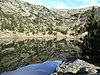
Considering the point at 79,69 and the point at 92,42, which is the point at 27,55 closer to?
the point at 92,42

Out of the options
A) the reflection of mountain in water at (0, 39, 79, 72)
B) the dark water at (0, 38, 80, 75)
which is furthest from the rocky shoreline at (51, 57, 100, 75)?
the reflection of mountain in water at (0, 39, 79, 72)

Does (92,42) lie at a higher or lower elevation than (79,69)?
higher

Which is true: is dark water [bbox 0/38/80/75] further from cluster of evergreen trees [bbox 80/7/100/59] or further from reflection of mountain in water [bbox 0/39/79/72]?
cluster of evergreen trees [bbox 80/7/100/59]

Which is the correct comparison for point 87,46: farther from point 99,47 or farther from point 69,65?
point 69,65

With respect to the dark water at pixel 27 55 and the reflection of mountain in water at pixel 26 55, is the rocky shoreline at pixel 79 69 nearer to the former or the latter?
the dark water at pixel 27 55

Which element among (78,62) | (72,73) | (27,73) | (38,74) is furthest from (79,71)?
(27,73)

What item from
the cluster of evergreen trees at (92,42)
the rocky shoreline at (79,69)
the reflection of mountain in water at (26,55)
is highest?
the cluster of evergreen trees at (92,42)

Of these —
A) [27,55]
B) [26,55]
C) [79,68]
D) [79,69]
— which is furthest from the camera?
[27,55]


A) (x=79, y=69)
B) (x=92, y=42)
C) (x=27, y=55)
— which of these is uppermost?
(x=92, y=42)

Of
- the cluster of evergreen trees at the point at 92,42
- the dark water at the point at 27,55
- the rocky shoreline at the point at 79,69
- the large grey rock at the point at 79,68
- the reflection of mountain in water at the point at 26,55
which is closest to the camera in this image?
the rocky shoreline at the point at 79,69

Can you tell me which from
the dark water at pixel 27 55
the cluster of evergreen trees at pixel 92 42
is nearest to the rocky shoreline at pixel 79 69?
the cluster of evergreen trees at pixel 92 42

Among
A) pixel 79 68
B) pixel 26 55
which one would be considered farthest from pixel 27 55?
pixel 79 68

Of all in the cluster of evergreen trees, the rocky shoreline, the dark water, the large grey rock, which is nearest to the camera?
the rocky shoreline

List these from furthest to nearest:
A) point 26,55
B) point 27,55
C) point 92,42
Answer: point 27,55
point 26,55
point 92,42
